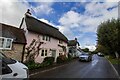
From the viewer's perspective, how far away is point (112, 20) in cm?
3853

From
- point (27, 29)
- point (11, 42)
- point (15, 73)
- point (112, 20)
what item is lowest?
point (15, 73)

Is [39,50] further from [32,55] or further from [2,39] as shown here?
[2,39]

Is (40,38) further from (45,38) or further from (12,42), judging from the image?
(12,42)

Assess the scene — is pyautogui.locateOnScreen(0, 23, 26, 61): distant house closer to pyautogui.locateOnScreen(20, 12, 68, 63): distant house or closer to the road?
pyautogui.locateOnScreen(20, 12, 68, 63): distant house

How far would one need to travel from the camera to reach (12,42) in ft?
64.6

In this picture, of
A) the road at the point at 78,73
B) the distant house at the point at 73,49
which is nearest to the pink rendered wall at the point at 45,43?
the road at the point at 78,73

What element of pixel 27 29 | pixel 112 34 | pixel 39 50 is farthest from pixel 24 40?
pixel 112 34

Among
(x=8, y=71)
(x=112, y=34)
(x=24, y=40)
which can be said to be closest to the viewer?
(x=8, y=71)

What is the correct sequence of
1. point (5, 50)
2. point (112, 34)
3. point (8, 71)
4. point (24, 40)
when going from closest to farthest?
point (8, 71), point (5, 50), point (24, 40), point (112, 34)

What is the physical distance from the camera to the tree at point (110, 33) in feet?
115

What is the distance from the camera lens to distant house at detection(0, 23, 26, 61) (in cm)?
1883

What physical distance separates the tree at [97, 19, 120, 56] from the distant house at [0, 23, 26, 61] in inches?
786

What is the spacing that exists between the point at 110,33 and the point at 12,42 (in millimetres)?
23362

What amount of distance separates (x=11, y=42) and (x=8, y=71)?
15.3 m
